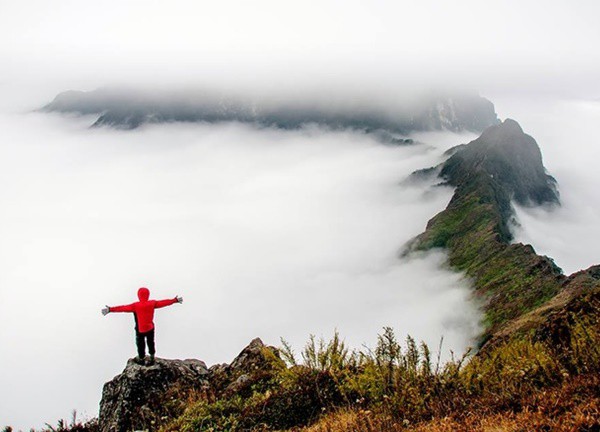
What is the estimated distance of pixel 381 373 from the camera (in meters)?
9.02

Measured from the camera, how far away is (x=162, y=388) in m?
13.8

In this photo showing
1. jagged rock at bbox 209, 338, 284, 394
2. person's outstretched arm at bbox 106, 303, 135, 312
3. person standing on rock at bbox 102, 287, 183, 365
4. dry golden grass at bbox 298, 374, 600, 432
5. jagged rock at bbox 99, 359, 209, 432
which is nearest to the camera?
dry golden grass at bbox 298, 374, 600, 432

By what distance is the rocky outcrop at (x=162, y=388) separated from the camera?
40.1 ft

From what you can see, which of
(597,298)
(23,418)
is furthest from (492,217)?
(23,418)

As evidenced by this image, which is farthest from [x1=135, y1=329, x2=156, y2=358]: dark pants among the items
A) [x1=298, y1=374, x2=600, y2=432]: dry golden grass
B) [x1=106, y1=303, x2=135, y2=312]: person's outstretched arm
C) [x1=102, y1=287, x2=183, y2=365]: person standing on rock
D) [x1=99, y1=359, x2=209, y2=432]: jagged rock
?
[x1=298, y1=374, x2=600, y2=432]: dry golden grass

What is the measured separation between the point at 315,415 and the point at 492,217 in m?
184

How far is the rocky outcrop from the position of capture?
40.1 feet

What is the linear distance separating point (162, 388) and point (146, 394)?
56 centimetres

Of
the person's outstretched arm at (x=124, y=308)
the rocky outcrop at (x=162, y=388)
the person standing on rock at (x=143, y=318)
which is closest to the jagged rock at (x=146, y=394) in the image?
the rocky outcrop at (x=162, y=388)

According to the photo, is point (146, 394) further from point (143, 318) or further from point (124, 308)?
point (124, 308)

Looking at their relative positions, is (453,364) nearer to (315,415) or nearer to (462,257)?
(315,415)

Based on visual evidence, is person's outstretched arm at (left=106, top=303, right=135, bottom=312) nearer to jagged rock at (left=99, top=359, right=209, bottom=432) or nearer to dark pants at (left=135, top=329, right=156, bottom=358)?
dark pants at (left=135, top=329, right=156, bottom=358)

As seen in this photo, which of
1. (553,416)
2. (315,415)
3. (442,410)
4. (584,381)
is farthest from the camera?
(315,415)

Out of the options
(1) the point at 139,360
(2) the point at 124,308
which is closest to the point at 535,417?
(1) the point at 139,360
